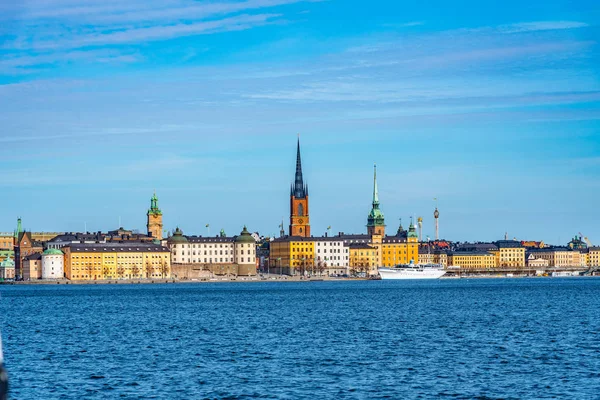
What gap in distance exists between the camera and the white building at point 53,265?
6471 inches

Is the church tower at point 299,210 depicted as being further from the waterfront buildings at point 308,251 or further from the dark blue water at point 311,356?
the dark blue water at point 311,356

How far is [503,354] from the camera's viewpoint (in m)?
31.3

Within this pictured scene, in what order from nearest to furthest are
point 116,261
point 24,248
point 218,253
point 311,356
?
point 311,356 → point 116,261 → point 218,253 → point 24,248

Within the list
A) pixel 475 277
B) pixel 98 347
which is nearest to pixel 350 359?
pixel 98 347

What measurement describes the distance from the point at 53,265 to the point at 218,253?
2704 centimetres

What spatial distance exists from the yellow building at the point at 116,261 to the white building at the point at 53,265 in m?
0.76

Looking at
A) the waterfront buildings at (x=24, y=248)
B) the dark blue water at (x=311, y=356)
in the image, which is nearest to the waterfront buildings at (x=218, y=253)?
the waterfront buildings at (x=24, y=248)

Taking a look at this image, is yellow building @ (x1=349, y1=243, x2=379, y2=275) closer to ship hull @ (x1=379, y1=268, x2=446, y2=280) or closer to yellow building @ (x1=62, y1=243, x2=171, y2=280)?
ship hull @ (x1=379, y1=268, x2=446, y2=280)

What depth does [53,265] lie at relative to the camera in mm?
165125

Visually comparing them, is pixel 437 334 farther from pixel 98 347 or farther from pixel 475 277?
pixel 475 277

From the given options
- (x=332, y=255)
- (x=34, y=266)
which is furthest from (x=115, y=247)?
(x=332, y=255)

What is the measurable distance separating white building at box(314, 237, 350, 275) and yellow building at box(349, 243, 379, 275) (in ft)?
13.4

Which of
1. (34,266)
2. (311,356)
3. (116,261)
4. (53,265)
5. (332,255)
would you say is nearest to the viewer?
(311,356)

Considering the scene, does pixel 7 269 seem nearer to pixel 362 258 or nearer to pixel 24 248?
pixel 24 248
